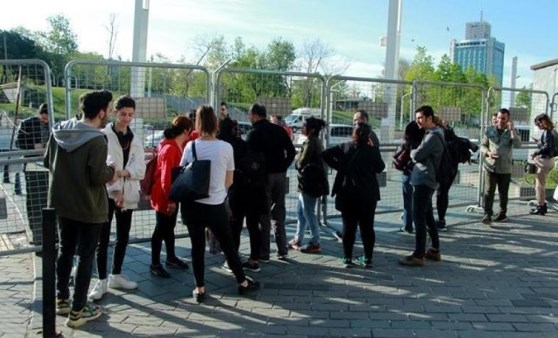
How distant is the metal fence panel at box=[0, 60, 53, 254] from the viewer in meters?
5.51

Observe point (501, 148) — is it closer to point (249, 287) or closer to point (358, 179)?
point (358, 179)

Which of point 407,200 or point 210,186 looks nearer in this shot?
point 210,186

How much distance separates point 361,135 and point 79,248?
308cm

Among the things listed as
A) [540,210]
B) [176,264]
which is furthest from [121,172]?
[540,210]

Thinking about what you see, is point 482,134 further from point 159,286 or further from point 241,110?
point 159,286

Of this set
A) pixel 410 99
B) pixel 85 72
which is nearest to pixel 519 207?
pixel 410 99

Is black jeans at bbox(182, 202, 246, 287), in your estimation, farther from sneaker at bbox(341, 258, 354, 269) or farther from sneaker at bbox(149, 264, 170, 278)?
sneaker at bbox(341, 258, 354, 269)

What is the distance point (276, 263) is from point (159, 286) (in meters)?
1.46

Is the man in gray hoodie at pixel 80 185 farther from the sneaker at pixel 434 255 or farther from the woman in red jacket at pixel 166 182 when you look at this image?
the sneaker at pixel 434 255

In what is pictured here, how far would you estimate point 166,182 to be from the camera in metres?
5.27

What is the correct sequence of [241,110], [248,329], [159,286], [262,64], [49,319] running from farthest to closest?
[262,64]
[241,110]
[159,286]
[248,329]
[49,319]

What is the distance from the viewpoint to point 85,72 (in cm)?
595

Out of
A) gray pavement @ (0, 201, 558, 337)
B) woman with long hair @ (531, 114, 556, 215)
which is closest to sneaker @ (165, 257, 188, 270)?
gray pavement @ (0, 201, 558, 337)

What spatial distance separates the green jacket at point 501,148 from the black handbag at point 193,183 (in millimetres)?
5546
